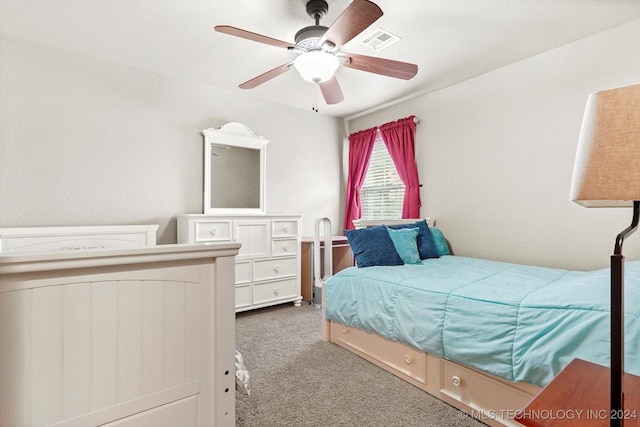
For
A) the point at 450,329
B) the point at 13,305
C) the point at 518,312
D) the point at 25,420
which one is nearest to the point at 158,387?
the point at 25,420

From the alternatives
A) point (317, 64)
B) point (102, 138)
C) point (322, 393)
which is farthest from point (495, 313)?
point (102, 138)

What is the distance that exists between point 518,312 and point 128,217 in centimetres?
315

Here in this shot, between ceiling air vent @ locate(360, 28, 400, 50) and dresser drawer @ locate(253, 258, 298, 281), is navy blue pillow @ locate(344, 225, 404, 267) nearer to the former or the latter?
dresser drawer @ locate(253, 258, 298, 281)

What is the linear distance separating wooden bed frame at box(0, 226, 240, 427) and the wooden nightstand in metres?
0.91

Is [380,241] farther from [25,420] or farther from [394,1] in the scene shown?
[25,420]

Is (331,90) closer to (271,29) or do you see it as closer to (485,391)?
(271,29)

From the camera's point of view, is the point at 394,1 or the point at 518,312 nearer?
the point at 518,312

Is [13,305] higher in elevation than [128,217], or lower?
lower

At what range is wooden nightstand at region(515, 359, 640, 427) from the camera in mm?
701

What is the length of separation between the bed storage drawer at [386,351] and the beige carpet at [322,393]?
0.21ft

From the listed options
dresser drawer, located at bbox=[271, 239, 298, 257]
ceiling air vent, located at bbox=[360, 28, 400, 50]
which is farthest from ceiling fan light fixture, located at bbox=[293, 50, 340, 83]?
dresser drawer, located at bbox=[271, 239, 298, 257]

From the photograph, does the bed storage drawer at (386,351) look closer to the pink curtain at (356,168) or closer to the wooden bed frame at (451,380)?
the wooden bed frame at (451,380)

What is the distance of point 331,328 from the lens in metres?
2.55

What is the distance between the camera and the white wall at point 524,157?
7.97 feet
